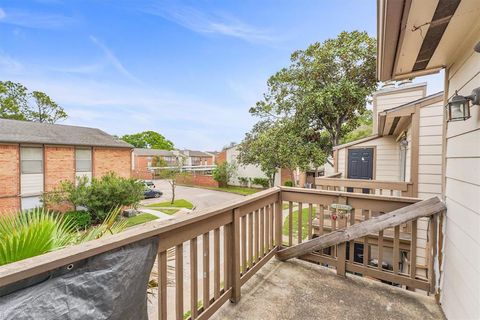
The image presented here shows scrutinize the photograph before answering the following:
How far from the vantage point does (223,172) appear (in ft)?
75.6

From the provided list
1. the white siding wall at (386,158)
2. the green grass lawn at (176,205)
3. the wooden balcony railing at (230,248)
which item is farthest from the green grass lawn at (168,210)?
the wooden balcony railing at (230,248)

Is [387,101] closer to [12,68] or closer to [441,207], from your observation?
[441,207]

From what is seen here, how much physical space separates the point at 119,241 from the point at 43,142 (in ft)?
45.2

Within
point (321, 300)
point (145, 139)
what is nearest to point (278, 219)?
point (321, 300)

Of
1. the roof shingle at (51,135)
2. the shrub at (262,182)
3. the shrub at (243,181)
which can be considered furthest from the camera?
the shrub at (243,181)

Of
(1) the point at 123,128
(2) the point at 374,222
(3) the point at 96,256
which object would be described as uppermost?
(1) the point at 123,128

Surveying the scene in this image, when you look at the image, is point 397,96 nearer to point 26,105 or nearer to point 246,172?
point 246,172

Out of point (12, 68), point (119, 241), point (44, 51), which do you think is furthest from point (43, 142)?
point (119, 241)

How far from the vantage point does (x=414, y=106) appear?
4.10m

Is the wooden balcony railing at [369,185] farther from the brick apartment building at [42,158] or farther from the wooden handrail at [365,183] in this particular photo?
the brick apartment building at [42,158]

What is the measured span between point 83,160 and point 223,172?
1237 centimetres

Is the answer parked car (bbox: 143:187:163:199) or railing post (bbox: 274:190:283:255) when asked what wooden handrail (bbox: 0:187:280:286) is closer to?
railing post (bbox: 274:190:283:255)

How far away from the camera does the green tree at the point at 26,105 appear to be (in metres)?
19.6

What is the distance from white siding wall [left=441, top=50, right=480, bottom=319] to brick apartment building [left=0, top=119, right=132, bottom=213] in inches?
587
